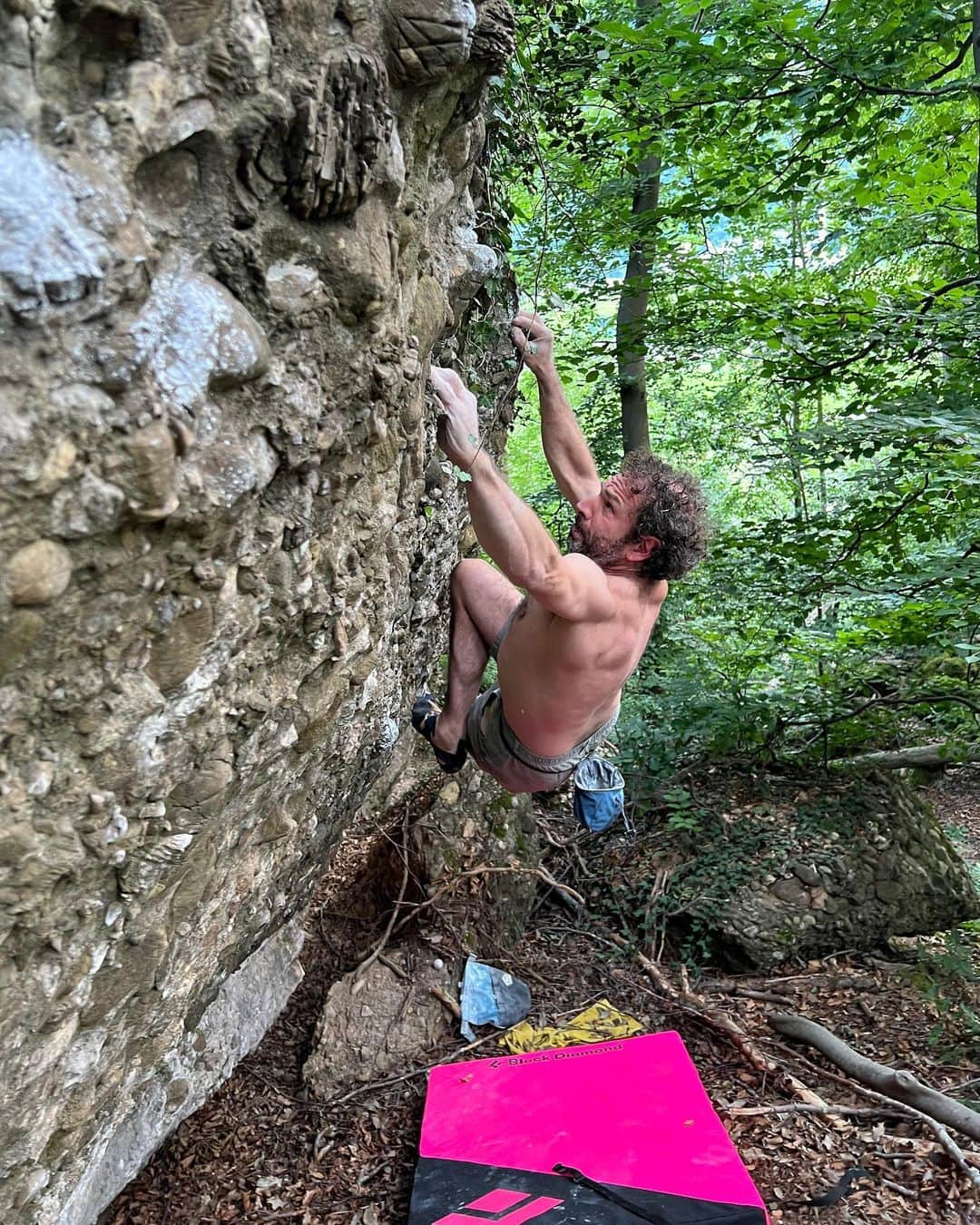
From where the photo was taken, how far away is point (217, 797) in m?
1.90

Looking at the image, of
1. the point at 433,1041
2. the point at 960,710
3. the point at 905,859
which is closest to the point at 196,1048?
the point at 433,1041

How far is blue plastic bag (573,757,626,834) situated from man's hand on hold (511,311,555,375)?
169cm

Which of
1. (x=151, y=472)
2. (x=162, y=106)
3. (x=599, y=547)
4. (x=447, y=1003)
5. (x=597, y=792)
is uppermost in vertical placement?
(x=162, y=106)

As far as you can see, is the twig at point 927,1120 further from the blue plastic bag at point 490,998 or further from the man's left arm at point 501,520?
the man's left arm at point 501,520

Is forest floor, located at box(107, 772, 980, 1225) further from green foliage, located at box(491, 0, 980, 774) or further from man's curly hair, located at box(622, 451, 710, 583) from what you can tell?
man's curly hair, located at box(622, 451, 710, 583)

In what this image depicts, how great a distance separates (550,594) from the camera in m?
2.49

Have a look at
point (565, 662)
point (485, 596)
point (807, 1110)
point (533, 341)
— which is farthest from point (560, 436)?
point (807, 1110)

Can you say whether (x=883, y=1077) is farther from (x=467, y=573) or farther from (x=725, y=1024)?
(x=467, y=573)

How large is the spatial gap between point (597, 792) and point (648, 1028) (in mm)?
1818

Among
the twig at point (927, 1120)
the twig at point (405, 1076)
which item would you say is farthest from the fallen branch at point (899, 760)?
the twig at point (405, 1076)

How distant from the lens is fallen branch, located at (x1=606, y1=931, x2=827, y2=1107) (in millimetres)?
4152

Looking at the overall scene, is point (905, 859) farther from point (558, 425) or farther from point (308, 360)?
point (308, 360)

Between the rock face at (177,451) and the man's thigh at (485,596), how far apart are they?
0.84m

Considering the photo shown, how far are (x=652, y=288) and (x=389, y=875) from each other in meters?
4.28
